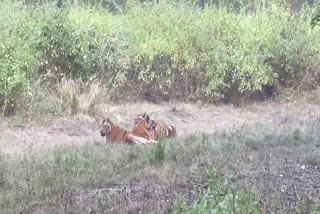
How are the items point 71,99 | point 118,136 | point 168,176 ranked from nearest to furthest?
point 168,176
point 118,136
point 71,99

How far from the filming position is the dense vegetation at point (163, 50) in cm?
1195

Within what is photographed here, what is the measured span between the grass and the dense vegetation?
4.43 metres

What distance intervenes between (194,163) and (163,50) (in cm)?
794

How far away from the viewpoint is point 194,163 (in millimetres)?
6289

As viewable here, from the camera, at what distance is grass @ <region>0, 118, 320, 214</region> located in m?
4.50

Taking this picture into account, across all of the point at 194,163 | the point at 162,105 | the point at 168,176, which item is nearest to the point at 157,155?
the point at 194,163

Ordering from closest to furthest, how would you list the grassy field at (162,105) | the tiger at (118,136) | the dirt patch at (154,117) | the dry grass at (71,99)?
the grassy field at (162,105)
the tiger at (118,136)
the dirt patch at (154,117)
the dry grass at (71,99)

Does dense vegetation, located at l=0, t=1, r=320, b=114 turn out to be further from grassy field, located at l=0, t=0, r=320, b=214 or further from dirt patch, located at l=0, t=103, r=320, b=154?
dirt patch, located at l=0, t=103, r=320, b=154

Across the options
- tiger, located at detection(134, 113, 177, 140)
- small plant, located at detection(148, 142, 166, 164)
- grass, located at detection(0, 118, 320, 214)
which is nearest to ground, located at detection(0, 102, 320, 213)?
grass, located at detection(0, 118, 320, 214)

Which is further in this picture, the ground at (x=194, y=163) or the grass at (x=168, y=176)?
the ground at (x=194, y=163)

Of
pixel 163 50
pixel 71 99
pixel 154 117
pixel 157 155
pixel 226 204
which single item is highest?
pixel 226 204

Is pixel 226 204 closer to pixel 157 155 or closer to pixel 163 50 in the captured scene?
pixel 157 155

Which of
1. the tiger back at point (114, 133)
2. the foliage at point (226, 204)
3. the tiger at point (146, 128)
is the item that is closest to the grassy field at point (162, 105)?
the foliage at point (226, 204)

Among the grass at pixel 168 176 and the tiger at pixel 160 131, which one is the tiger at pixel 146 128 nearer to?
the tiger at pixel 160 131
